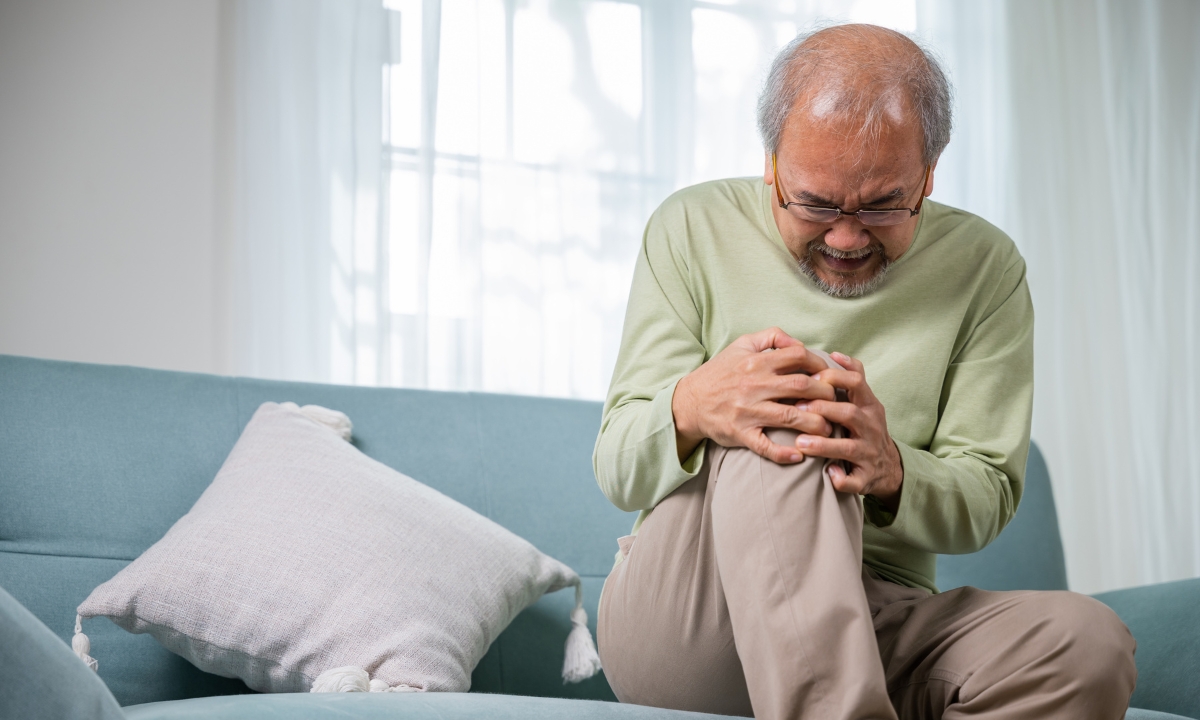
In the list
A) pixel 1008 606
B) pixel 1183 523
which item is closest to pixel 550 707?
pixel 1008 606

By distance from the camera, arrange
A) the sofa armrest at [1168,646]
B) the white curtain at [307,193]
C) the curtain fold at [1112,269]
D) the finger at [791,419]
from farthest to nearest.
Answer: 1. the curtain fold at [1112,269]
2. the white curtain at [307,193]
3. the sofa armrest at [1168,646]
4. the finger at [791,419]

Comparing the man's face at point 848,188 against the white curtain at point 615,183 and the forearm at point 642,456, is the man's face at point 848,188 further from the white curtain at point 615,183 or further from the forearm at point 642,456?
the white curtain at point 615,183

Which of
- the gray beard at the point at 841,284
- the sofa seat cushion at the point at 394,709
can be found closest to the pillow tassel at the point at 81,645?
the sofa seat cushion at the point at 394,709

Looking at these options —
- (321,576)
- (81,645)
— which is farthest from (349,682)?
(81,645)

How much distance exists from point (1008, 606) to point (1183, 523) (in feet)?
8.44

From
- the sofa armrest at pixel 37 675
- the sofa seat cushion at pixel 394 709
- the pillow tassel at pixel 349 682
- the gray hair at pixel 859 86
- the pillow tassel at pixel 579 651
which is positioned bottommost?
the pillow tassel at pixel 579 651

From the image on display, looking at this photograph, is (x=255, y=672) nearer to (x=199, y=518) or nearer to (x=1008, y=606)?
(x=199, y=518)

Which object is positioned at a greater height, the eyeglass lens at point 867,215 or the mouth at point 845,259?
the eyeglass lens at point 867,215

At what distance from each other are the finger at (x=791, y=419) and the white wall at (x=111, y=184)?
6.23 feet

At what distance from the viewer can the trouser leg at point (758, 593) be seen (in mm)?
871

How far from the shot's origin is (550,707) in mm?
1082

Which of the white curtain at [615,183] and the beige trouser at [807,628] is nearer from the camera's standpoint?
the beige trouser at [807,628]

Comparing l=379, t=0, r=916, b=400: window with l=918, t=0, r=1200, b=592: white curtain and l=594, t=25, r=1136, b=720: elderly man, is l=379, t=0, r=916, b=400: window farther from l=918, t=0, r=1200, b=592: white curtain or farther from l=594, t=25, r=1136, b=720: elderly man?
l=594, t=25, r=1136, b=720: elderly man

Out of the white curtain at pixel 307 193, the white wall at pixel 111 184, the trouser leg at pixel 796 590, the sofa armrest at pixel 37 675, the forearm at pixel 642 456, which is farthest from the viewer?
the white curtain at pixel 307 193
